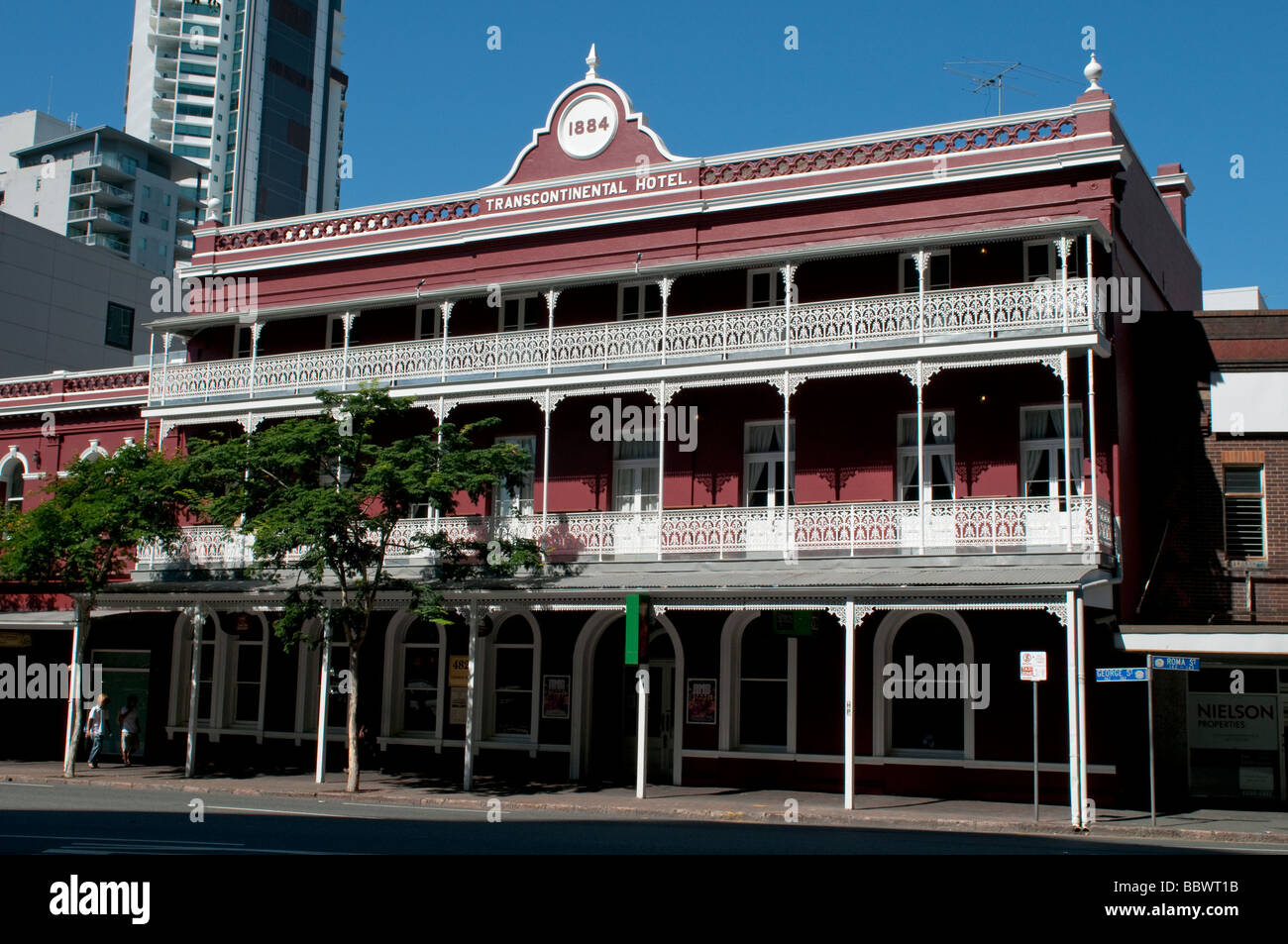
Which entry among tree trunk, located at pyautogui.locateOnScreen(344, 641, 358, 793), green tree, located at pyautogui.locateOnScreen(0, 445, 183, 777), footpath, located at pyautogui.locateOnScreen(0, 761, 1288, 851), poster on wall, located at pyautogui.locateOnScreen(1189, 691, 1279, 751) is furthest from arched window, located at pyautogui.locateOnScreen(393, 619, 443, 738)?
poster on wall, located at pyautogui.locateOnScreen(1189, 691, 1279, 751)

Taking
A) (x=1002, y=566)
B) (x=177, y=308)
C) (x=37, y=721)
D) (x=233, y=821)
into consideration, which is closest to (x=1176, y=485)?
(x=1002, y=566)

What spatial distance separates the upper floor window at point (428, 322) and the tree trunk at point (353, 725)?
7.29m

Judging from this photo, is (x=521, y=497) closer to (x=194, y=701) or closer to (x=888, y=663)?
(x=194, y=701)

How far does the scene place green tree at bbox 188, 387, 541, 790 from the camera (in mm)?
20125

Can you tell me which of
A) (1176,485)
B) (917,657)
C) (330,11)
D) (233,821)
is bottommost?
(233,821)

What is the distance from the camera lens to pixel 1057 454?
2083 centimetres

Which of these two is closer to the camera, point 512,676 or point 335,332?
point 512,676

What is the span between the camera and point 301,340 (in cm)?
2744

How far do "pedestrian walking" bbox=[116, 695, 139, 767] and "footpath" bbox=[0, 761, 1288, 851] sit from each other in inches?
80.1

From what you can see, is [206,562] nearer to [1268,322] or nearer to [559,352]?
[559,352]

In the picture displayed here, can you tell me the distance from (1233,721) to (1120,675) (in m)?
5.51

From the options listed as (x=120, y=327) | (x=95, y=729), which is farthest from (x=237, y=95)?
(x=95, y=729)

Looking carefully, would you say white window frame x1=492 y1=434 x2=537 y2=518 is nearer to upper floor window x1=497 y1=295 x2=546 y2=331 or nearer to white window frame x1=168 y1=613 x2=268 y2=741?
upper floor window x1=497 y1=295 x2=546 y2=331

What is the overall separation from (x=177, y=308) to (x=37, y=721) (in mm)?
10188
